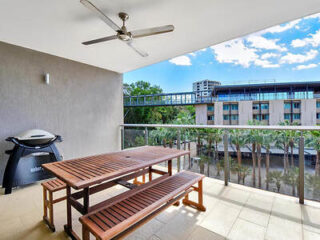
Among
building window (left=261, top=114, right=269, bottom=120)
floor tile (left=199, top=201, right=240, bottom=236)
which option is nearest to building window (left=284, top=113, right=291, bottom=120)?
building window (left=261, top=114, right=269, bottom=120)

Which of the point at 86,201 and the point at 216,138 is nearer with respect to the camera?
the point at 86,201

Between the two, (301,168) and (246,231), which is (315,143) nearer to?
(301,168)

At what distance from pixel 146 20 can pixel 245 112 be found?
19.4 metres

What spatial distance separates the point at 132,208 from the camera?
1423 mm

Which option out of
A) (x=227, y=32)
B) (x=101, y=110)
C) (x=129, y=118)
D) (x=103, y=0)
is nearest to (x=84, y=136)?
(x=101, y=110)

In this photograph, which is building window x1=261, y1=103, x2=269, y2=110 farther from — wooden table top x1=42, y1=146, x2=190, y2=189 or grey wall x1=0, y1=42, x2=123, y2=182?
wooden table top x1=42, y1=146, x2=190, y2=189

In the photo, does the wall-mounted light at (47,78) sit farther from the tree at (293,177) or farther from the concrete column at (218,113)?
the concrete column at (218,113)

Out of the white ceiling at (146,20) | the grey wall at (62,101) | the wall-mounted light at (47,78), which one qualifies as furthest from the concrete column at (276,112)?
the wall-mounted light at (47,78)

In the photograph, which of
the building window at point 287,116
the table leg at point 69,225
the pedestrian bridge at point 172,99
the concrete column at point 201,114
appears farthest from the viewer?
the pedestrian bridge at point 172,99

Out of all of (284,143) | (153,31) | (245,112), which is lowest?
(284,143)

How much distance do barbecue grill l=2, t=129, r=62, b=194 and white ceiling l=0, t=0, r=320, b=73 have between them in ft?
5.75

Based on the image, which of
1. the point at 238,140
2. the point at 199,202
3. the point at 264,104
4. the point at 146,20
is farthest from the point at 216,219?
the point at 264,104

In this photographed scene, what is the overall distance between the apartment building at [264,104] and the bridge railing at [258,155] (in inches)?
608

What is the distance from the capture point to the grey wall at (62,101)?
3072 millimetres
